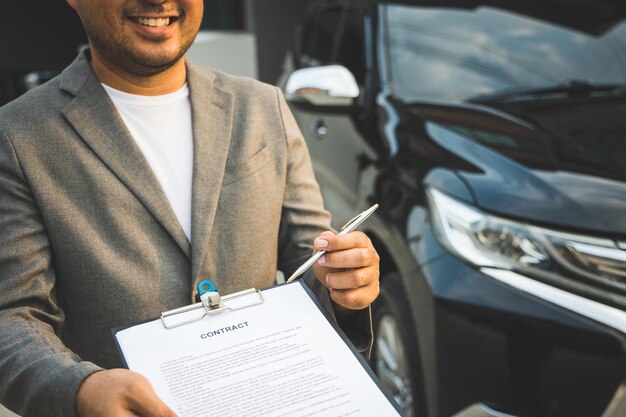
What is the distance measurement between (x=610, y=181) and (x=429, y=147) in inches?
25.0

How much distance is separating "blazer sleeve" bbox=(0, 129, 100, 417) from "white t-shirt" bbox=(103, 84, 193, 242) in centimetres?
24

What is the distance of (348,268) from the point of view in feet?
4.58

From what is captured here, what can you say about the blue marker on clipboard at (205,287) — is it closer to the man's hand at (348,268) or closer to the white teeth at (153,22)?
the man's hand at (348,268)

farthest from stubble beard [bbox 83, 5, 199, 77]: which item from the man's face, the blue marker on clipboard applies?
the blue marker on clipboard

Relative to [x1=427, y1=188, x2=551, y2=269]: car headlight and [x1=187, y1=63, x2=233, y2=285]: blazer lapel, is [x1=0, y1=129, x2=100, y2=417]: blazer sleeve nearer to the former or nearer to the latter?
[x1=187, y1=63, x2=233, y2=285]: blazer lapel

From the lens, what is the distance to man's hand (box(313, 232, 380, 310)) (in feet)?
4.48

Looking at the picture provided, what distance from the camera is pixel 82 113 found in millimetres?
1487

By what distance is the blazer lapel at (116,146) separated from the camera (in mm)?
1463

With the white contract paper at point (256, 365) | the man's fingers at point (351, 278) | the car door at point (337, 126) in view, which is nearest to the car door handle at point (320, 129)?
the car door at point (337, 126)

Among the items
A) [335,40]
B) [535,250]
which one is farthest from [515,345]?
[335,40]

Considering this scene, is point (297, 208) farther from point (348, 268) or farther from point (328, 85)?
point (328, 85)

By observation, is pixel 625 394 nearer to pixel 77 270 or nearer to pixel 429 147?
pixel 429 147

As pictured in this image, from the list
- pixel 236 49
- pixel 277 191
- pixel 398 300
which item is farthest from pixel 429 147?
pixel 236 49

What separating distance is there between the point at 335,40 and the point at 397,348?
5.99 feet
